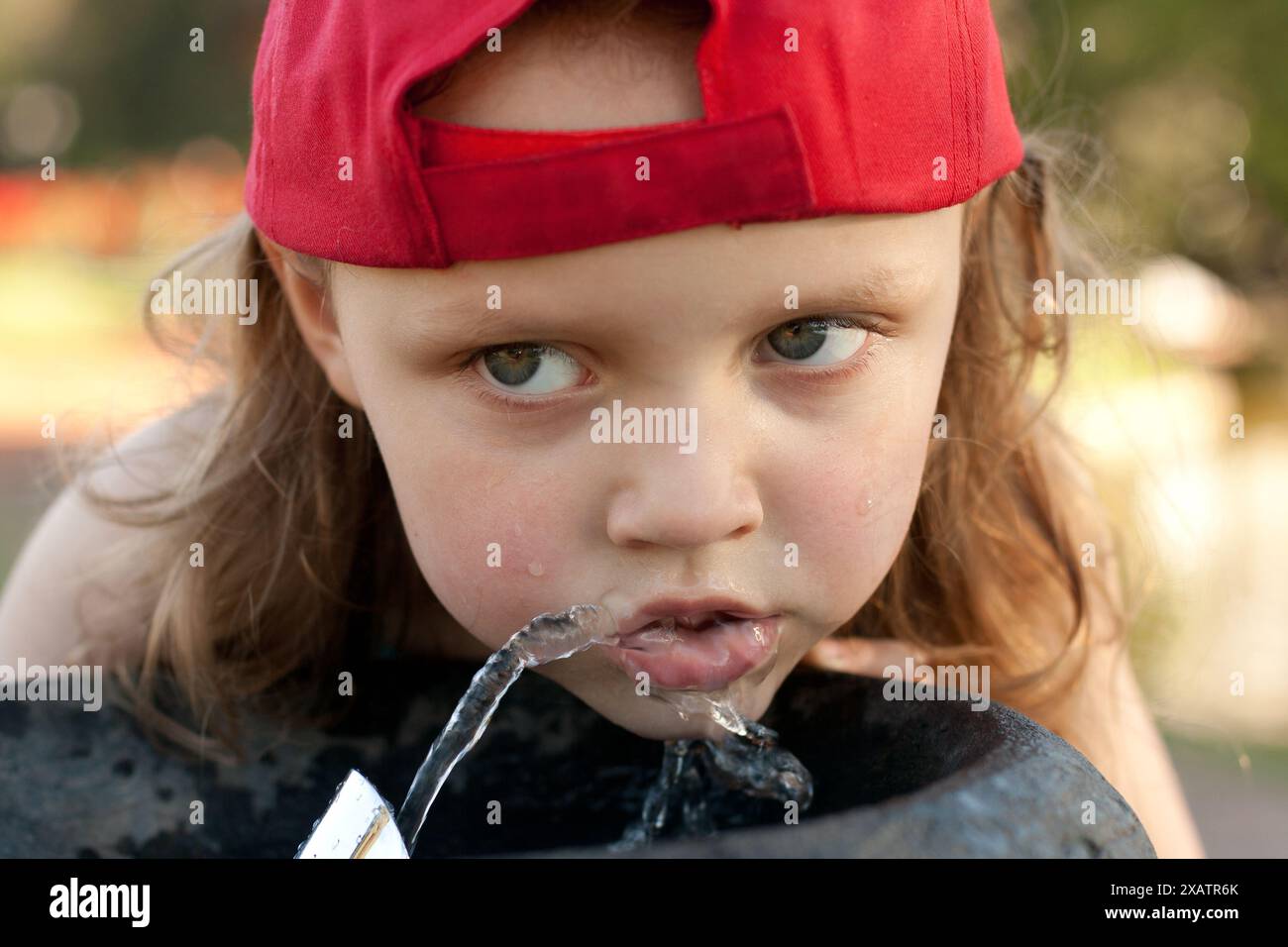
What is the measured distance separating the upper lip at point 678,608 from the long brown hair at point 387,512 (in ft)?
1.57

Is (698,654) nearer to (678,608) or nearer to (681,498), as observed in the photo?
(678,608)

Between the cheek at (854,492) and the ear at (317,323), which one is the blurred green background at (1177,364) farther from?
the cheek at (854,492)

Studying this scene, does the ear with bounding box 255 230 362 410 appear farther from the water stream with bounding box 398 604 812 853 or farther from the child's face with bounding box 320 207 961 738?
the water stream with bounding box 398 604 812 853

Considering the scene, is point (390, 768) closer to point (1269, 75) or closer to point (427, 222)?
point (427, 222)

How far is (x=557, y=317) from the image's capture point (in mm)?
917

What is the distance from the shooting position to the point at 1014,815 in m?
0.70

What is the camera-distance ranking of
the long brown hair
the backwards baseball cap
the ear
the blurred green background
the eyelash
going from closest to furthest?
the backwards baseball cap < the eyelash < the ear < the long brown hair < the blurred green background

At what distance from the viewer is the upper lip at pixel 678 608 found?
99 centimetres

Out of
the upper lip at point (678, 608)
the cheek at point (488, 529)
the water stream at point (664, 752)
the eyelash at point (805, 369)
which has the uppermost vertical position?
the eyelash at point (805, 369)

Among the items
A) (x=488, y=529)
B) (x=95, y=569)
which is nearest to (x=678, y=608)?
(x=488, y=529)

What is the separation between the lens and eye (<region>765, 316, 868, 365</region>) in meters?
0.99

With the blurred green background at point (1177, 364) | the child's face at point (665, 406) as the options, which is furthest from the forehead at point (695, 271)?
the blurred green background at point (1177, 364)

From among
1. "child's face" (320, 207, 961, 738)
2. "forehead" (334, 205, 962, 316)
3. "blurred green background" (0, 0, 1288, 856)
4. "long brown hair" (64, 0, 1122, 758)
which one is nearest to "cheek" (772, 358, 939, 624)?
"child's face" (320, 207, 961, 738)
